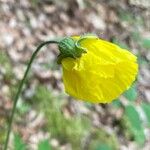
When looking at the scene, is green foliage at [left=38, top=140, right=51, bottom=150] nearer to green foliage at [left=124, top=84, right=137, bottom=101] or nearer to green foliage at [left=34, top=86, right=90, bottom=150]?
green foliage at [left=124, top=84, right=137, bottom=101]

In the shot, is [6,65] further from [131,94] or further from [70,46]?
[70,46]

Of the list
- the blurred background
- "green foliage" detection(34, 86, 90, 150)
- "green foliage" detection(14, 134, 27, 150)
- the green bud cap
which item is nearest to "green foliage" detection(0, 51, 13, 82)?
the blurred background

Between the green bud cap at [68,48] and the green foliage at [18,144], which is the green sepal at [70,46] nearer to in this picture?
the green bud cap at [68,48]

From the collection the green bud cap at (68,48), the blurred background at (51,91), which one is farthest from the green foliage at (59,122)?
the green bud cap at (68,48)

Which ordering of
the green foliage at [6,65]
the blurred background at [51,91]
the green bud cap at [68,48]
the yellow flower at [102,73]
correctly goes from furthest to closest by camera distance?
the green foliage at [6,65] < the blurred background at [51,91] < the green bud cap at [68,48] < the yellow flower at [102,73]

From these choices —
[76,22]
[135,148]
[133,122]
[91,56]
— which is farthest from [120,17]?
[91,56]

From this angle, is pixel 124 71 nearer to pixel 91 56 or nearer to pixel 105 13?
pixel 91 56
